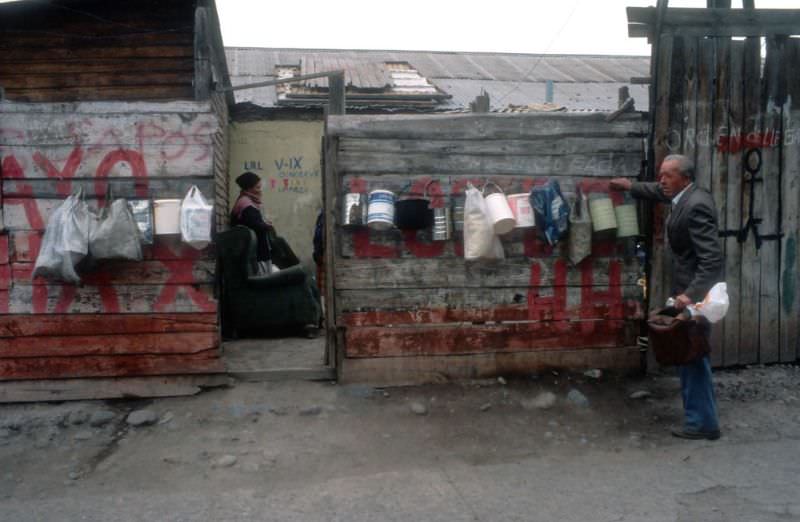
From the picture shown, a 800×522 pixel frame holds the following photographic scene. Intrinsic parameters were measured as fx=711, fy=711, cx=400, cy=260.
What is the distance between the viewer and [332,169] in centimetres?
562

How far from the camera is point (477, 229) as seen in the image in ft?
17.6

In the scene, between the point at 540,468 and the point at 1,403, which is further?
the point at 1,403

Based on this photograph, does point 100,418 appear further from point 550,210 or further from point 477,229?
point 550,210

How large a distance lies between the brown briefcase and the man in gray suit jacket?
0.09m

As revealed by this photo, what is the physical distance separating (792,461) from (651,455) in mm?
853

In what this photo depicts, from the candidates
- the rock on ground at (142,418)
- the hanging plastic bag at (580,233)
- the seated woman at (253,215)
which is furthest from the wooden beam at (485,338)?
the seated woman at (253,215)

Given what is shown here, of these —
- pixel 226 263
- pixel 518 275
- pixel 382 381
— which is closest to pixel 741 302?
pixel 518 275

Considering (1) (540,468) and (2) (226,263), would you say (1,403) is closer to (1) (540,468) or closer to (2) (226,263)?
(2) (226,263)

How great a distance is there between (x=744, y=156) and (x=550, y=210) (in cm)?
179

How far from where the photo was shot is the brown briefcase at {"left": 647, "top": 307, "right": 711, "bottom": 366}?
461 centimetres

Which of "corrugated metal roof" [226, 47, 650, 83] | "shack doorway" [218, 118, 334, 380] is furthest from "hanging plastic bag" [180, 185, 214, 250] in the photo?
"corrugated metal roof" [226, 47, 650, 83]

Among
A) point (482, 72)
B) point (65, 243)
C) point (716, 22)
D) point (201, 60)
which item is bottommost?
point (65, 243)

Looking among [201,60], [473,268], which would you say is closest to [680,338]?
[473,268]

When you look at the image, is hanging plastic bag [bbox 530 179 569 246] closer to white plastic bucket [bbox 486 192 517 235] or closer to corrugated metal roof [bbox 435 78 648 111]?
white plastic bucket [bbox 486 192 517 235]
